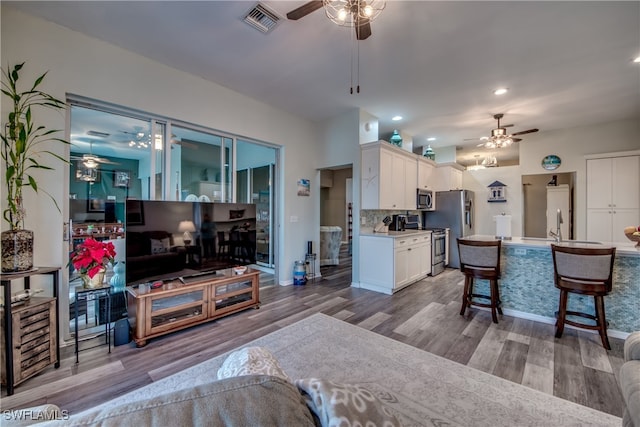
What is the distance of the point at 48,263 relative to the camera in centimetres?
250

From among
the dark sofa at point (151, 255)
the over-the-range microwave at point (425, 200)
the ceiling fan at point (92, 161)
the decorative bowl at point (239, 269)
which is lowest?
the decorative bowl at point (239, 269)

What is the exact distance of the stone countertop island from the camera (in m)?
2.77

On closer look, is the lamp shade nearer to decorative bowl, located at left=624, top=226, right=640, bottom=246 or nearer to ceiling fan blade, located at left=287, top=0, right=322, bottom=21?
ceiling fan blade, located at left=287, top=0, right=322, bottom=21

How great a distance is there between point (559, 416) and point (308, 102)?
4.49 meters

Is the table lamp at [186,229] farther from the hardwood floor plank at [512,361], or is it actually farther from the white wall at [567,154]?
the white wall at [567,154]

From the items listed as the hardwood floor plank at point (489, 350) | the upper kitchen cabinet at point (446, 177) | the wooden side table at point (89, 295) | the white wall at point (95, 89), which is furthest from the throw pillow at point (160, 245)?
the upper kitchen cabinet at point (446, 177)

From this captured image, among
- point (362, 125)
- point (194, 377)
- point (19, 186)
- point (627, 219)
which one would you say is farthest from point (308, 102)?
point (627, 219)

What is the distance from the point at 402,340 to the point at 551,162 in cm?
573

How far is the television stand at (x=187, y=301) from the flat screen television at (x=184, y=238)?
18 centimetres

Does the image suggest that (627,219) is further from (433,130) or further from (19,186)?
(19,186)

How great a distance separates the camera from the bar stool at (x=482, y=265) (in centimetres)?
313

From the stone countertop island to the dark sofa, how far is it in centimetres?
395

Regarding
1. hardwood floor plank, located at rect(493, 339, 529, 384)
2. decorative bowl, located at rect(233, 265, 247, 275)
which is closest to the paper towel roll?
hardwood floor plank, located at rect(493, 339, 529, 384)

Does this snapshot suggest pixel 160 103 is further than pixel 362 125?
No
